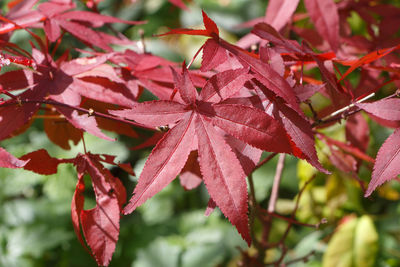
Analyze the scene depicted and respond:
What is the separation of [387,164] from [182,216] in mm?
1337

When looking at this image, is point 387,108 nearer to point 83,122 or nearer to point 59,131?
point 83,122

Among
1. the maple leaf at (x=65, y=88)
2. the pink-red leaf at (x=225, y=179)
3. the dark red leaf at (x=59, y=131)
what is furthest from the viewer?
the dark red leaf at (x=59, y=131)

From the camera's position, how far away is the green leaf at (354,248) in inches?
47.4

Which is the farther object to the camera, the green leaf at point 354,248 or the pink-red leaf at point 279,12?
the green leaf at point 354,248

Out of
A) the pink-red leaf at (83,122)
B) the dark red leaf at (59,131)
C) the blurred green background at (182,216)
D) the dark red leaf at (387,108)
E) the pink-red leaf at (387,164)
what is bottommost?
the blurred green background at (182,216)

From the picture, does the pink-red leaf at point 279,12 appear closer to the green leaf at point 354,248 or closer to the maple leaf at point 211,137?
the maple leaf at point 211,137

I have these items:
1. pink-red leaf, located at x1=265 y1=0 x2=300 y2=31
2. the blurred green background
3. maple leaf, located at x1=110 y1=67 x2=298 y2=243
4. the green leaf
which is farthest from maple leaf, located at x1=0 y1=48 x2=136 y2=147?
the green leaf

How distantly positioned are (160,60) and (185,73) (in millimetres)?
202

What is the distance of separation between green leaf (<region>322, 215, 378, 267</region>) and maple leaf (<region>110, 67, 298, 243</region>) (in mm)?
876

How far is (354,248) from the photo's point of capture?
122cm

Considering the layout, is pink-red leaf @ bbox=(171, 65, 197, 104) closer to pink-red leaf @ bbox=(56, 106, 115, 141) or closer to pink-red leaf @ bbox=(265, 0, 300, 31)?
pink-red leaf @ bbox=(56, 106, 115, 141)

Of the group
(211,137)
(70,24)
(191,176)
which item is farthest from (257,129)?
(70,24)

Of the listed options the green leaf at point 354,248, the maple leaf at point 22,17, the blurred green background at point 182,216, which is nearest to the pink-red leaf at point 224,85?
the maple leaf at point 22,17

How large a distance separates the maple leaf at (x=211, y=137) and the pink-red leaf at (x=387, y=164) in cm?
11
